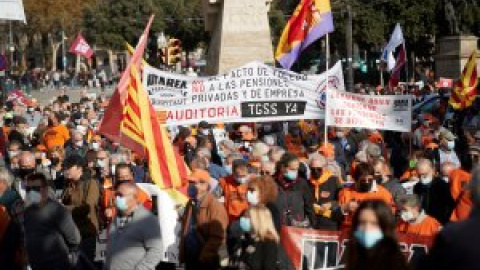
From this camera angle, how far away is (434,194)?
10.6m

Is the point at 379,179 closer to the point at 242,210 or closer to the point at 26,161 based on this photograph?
the point at 242,210

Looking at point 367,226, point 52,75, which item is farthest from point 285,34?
point 52,75

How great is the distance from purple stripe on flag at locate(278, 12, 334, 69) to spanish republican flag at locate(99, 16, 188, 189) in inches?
248

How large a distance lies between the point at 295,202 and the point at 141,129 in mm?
1519

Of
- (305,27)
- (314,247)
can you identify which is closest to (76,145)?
(305,27)

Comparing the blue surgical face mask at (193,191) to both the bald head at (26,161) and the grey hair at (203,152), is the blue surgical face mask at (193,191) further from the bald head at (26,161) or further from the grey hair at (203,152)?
the bald head at (26,161)

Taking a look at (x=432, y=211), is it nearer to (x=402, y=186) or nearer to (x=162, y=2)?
(x=402, y=186)

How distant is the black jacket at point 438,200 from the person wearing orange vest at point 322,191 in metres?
0.80

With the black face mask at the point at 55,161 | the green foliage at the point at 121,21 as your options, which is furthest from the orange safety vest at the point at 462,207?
the green foliage at the point at 121,21

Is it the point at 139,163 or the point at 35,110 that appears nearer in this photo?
the point at 139,163

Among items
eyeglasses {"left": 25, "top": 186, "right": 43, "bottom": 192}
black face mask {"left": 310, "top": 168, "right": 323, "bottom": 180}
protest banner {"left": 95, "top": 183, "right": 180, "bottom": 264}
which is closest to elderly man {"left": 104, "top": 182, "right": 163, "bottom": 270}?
eyeglasses {"left": 25, "top": 186, "right": 43, "bottom": 192}

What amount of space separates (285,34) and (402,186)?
7.15 m

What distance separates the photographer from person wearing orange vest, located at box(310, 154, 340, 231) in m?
11.0

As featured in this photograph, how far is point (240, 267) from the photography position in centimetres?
859
